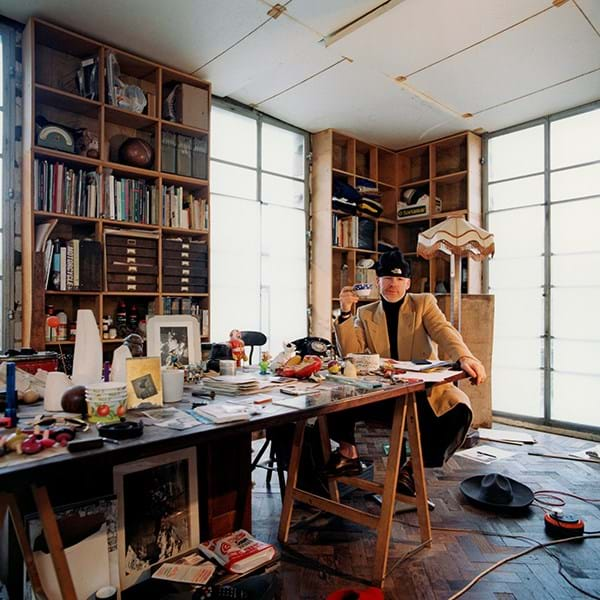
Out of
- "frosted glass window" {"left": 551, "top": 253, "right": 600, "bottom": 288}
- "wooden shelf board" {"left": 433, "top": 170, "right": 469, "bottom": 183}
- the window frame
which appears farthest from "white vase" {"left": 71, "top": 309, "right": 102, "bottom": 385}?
"frosted glass window" {"left": 551, "top": 253, "right": 600, "bottom": 288}

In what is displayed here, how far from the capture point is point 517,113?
4.22 metres

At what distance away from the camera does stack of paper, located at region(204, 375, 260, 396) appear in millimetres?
1589

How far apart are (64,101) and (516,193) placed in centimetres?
394

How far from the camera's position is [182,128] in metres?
3.38

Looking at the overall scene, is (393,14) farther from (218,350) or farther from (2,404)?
(2,404)

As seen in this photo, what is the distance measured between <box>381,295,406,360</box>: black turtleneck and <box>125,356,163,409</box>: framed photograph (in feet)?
5.68

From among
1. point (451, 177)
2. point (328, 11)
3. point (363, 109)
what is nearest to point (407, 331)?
point (328, 11)

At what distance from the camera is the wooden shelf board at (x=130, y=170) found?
119 inches

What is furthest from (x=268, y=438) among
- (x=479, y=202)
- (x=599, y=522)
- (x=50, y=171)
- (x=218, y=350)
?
(x=479, y=202)

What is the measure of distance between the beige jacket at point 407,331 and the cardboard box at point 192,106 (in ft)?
6.17

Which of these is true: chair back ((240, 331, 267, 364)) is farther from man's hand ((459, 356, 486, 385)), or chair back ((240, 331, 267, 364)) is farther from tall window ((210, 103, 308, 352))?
man's hand ((459, 356, 486, 385))

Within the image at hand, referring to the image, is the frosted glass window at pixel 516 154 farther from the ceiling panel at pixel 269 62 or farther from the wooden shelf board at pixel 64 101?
the wooden shelf board at pixel 64 101

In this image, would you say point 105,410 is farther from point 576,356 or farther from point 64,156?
point 576,356

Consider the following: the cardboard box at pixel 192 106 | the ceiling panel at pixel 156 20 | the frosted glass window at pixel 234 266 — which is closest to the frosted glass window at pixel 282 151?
the frosted glass window at pixel 234 266
